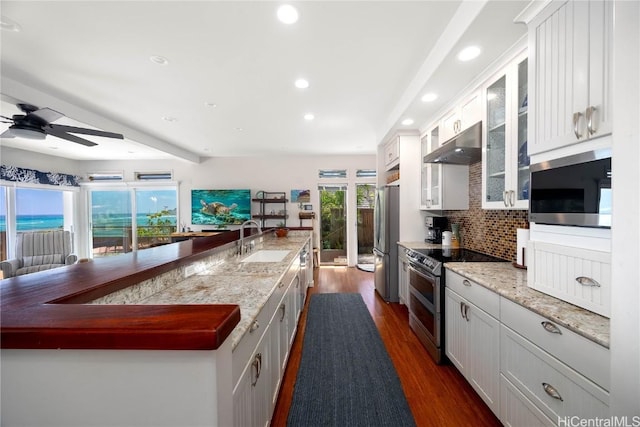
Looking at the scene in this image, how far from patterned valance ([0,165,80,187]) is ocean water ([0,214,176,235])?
0.74m

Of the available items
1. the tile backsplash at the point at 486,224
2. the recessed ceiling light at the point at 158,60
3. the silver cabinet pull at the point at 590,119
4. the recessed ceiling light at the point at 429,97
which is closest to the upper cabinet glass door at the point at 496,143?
the tile backsplash at the point at 486,224

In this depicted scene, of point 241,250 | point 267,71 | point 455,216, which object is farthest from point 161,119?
point 455,216

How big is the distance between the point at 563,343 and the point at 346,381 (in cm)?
143

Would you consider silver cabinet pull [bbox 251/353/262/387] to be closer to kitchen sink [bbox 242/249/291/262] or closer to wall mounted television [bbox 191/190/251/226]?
kitchen sink [bbox 242/249/291/262]

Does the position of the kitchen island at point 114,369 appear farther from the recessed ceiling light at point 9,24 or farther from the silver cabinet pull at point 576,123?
the recessed ceiling light at point 9,24

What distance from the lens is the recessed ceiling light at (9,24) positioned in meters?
1.76

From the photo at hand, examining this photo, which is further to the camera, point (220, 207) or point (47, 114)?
point (220, 207)

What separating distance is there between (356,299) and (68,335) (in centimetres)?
351

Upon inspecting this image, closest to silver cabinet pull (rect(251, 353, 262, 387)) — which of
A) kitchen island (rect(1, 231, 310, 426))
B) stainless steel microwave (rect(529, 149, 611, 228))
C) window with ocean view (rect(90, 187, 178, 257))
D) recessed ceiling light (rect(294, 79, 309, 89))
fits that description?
kitchen island (rect(1, 231, 310, 426))

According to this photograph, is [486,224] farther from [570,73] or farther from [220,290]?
[220,290]

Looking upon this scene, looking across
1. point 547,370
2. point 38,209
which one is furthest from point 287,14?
point 38,209

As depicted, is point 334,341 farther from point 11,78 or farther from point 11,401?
point 11,78

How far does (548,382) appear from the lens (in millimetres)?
1137

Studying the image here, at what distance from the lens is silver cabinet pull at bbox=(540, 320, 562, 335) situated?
→ 1078 millimetres
